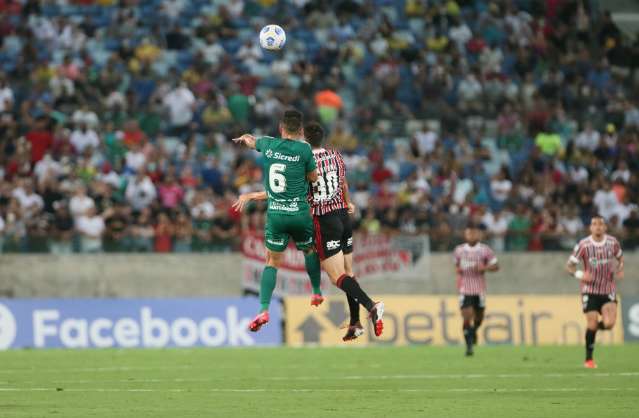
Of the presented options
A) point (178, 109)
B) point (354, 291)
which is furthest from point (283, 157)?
point (178, 109)

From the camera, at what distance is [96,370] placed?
2020 centimetres

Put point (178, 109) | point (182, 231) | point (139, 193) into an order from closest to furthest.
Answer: point (182, 231), point (139, 193), point (178, 109)

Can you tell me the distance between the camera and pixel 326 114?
33.0 metres

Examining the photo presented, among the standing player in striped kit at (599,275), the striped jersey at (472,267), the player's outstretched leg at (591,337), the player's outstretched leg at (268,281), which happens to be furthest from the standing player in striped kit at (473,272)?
the player's outstretched leg at (268,281)

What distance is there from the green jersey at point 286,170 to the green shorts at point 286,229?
0.25 feet

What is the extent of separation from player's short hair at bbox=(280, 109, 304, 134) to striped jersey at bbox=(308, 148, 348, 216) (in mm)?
828

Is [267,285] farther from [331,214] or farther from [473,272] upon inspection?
[473,272]

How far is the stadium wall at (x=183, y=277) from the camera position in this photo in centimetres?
2948

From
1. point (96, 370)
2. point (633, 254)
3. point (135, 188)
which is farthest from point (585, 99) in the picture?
point (96, 370)

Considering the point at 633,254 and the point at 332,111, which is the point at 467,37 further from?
the point at 633,254

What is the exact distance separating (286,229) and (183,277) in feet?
45.1

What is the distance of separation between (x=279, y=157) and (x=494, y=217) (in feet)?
50.7

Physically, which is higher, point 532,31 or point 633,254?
point 532,31

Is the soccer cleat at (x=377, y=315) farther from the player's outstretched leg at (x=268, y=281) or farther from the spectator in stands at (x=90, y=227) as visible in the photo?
the spectator in stands at (x=90, y=227)
